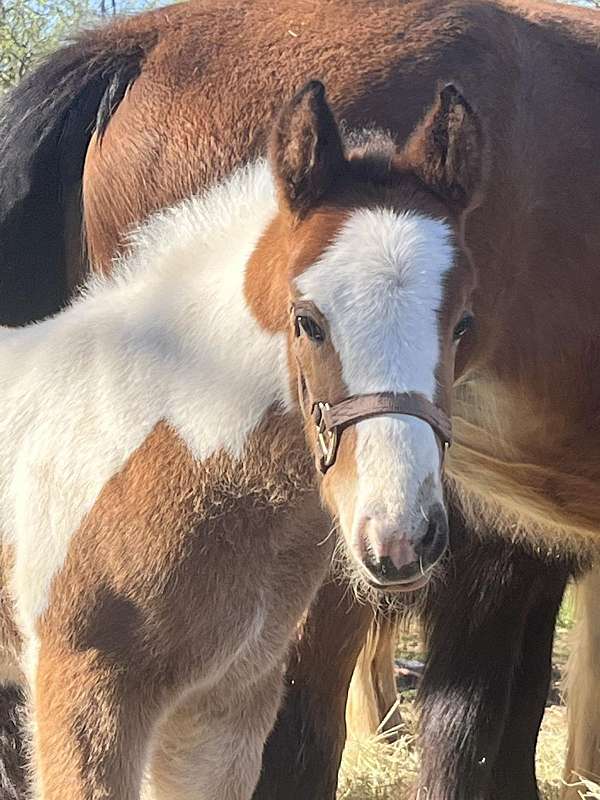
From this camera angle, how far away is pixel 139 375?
2389mm

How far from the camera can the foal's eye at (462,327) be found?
211 cm

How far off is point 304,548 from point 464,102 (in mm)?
857

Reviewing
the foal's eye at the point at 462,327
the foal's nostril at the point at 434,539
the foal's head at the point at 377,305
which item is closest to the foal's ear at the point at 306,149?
the foal's head at the point at 377,305

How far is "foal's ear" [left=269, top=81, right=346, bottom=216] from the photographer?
7.02 feet

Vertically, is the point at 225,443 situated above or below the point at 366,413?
below

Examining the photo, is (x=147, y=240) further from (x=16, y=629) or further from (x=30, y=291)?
(x=16, y=629)

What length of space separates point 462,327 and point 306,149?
40cm

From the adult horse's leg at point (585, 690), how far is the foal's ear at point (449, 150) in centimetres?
194

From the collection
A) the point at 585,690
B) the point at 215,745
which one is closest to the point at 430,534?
the point at 215,745

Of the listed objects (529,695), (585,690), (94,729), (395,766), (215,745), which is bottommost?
(395,766)

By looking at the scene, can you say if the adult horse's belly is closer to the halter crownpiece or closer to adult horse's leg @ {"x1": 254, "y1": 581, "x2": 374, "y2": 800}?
adult horse's leg @ {"x1": 254, "y1": 581, "x2": 374, "y2": 800}

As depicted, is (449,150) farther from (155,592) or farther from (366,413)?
(155,592)

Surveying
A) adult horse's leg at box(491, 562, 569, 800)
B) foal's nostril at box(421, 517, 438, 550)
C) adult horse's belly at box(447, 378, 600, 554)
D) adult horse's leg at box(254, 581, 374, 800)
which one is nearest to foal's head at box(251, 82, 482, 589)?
foal's nostril at box(421, 517, 438, 550)

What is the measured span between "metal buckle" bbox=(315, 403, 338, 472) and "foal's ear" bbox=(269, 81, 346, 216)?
14.3 inches
